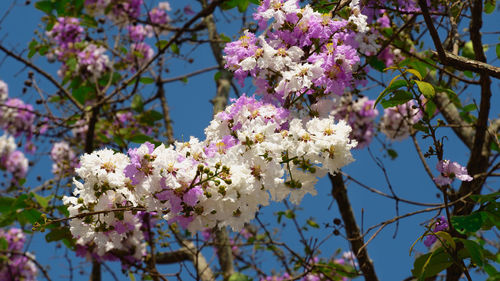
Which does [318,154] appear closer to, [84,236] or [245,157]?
[245,157]

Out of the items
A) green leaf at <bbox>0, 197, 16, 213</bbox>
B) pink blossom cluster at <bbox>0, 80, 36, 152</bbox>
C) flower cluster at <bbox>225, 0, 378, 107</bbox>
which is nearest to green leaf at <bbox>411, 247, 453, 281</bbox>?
flower cluster at <bbox>225, 0, 378, 107</bbox>

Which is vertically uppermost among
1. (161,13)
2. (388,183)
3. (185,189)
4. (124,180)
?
(161,13)

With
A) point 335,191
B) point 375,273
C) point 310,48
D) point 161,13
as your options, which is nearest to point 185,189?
point 310,48

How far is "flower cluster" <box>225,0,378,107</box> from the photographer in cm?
146

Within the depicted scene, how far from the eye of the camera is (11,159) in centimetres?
683

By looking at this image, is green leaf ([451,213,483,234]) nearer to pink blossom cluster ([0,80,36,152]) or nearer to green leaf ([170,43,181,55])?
green leaf ([170,43,181,55])

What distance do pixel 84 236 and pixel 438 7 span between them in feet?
7.59

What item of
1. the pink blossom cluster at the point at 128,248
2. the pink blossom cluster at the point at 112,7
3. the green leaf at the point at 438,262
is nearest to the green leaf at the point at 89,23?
the pink blossom cluster at the point at 112,7

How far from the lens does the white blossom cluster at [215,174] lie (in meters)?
1.18

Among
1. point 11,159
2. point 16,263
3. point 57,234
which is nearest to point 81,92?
point 57,234

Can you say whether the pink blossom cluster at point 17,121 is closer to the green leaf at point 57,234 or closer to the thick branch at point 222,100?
the thick branch at point 222,100

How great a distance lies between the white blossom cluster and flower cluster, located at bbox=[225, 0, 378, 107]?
0.59 feet

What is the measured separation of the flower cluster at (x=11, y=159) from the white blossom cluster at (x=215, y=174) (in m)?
6.24

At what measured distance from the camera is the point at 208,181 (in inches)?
46.7
